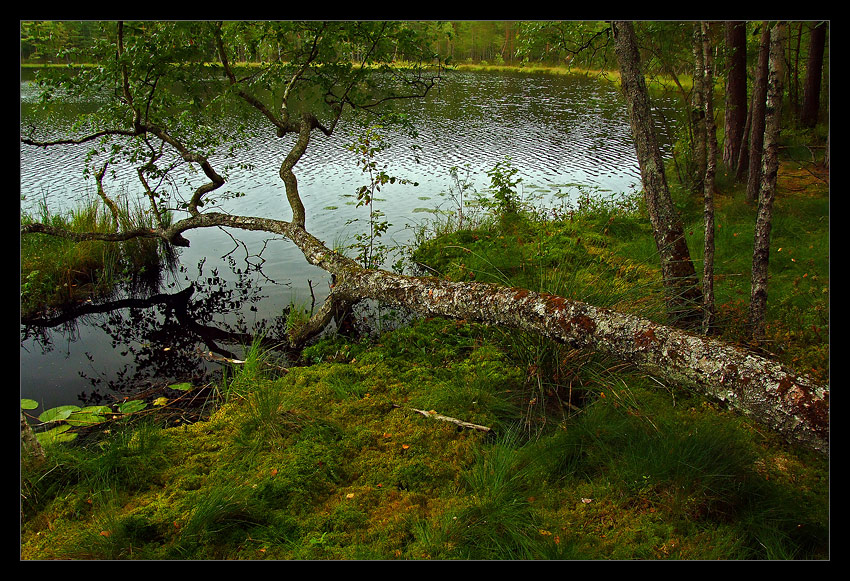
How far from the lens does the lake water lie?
6.11 m

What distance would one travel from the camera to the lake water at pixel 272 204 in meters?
6.11

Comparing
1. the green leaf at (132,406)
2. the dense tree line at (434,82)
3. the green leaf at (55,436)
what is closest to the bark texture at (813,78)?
the dense tree line at (434,82)

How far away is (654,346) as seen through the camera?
9.35ft

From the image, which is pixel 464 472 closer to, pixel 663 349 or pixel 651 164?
pixel 663 349

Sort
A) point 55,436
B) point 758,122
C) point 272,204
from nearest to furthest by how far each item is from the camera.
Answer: point 55,436, point 758,122, point 272,204

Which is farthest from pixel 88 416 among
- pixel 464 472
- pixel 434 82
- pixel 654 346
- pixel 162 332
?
pixel 434 82

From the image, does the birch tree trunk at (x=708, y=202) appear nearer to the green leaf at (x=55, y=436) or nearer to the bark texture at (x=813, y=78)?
the green leaf at (x=55, y=436)

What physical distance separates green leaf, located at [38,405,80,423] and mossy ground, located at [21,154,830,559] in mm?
407

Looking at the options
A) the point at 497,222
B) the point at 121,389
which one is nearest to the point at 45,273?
the point at 121,389

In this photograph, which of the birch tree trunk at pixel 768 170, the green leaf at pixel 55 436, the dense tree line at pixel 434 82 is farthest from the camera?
the green leaf at pixel 55 436

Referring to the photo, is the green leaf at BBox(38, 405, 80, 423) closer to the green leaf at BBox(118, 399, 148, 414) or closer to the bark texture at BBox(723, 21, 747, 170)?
the green leaf at BBox(118, 399, 148, 414)

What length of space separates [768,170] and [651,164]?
2.96 ft

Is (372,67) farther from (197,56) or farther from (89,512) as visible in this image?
(89,512)

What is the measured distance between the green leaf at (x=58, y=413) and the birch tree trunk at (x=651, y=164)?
17.3ft
